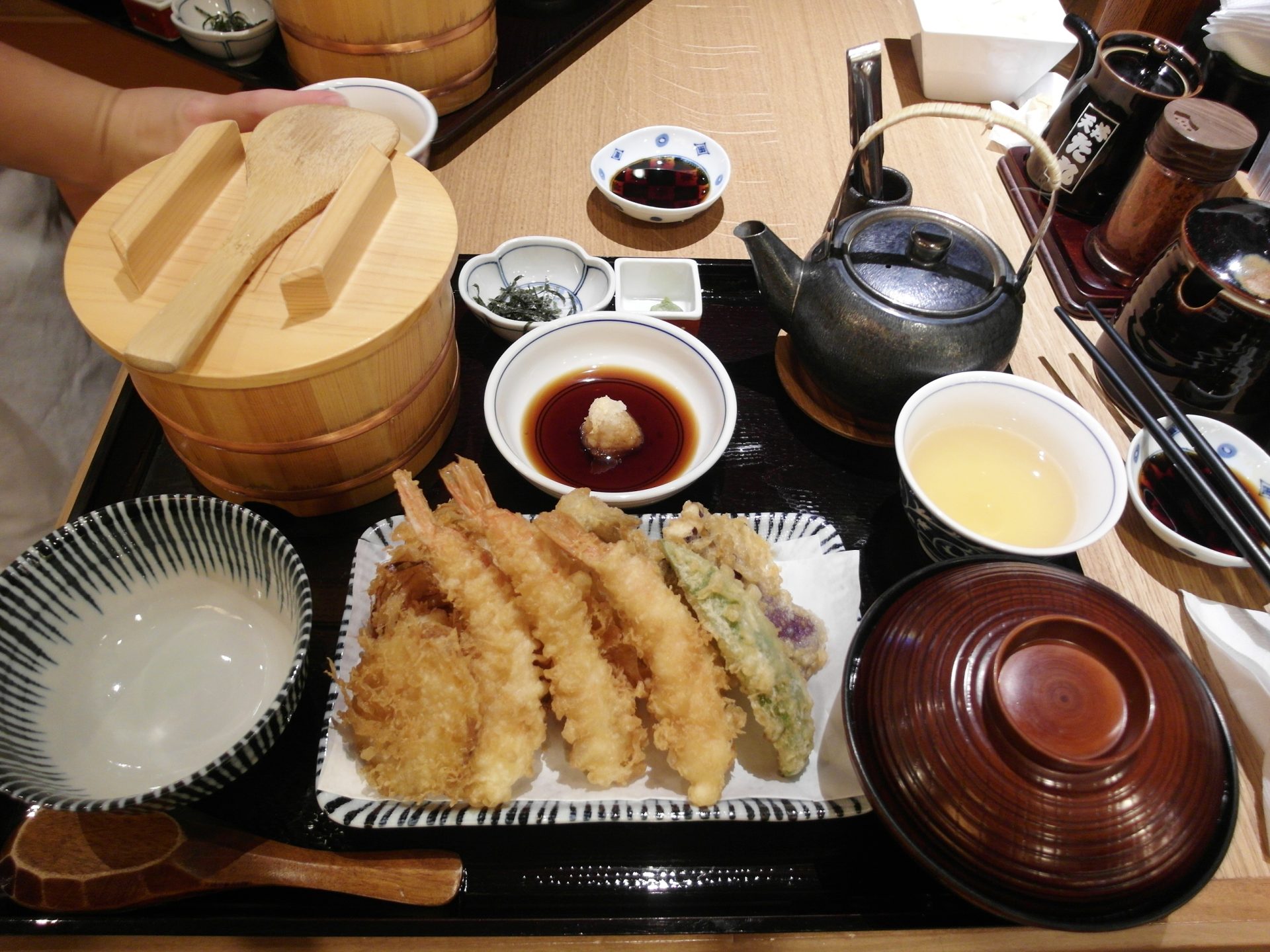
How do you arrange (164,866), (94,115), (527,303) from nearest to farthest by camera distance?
(164,866) → (94,115) → (527,303)

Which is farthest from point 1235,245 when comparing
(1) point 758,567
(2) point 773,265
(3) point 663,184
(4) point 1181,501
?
(3) point 663,184

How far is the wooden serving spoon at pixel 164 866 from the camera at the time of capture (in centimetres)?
126

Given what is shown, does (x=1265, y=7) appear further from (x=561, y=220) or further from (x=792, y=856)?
(x=792, y=856)

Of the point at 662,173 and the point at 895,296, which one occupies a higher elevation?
the point at 895,296

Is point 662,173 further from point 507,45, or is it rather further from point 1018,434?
point 1018,434

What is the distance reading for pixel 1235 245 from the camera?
176cm

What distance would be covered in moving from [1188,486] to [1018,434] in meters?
0.48

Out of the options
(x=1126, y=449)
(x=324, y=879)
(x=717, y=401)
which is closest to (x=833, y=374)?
(x=717, y=401)

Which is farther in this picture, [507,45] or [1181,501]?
[507,45]

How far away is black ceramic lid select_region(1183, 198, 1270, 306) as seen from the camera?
5.66ft

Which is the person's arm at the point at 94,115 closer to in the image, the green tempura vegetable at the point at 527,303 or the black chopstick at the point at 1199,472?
the green tempura vegetable at the point at 527,303

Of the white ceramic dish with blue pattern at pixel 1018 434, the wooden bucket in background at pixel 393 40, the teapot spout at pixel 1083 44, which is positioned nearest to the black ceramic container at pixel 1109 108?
the teapot spout at pixel 1083 44

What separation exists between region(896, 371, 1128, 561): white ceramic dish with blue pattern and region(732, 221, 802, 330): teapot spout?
16.4 inches

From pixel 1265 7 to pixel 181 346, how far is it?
3.03 m
